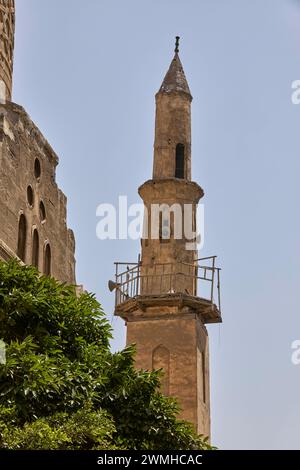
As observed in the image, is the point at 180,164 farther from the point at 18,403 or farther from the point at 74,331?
the point at 18,403

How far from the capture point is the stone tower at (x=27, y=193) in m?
22.9

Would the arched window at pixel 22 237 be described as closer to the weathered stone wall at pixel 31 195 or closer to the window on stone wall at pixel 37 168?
the weathered stone wall at pixel 31 195

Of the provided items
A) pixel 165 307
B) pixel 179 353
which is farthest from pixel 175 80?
pixel 179 353

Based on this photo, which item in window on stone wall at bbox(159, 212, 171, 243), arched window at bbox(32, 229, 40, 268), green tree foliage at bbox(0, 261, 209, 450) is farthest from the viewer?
window on stone wall at bbox(159, 212, 171, 243)

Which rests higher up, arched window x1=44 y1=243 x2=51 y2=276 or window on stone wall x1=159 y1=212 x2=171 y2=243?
window on stone wall x1=159 y1=212 x2=171 y2=243

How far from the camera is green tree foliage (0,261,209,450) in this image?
50.9 ft

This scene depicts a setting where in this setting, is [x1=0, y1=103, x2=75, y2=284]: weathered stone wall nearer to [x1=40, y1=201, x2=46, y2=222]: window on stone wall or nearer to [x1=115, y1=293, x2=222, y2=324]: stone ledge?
[x1=40, y1=201, x2=46, y2=222]: window on stone wall

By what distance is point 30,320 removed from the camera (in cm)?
1698

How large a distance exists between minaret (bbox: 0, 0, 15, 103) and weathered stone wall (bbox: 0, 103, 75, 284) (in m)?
1.50

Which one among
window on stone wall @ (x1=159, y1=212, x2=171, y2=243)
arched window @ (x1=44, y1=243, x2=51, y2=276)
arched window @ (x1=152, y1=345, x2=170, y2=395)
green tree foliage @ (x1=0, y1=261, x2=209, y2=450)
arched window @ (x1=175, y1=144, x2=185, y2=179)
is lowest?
green tree foliage @ (x1=0, y1=261, x2=209, y2=450)

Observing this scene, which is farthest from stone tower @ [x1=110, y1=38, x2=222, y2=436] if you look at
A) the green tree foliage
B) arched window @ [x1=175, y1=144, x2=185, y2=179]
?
the green tree foliage

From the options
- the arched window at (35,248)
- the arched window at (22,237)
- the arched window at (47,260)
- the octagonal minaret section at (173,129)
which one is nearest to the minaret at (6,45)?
the arched window at (22,237)

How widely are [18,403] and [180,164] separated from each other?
802 inches
